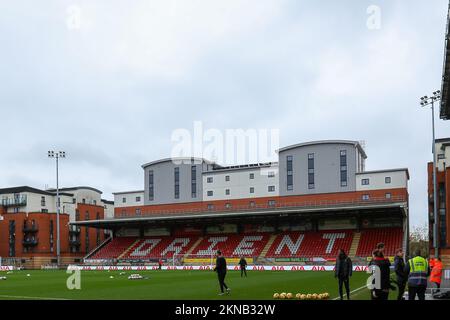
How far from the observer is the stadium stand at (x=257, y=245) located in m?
67.2

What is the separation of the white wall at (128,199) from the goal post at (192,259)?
2007cm

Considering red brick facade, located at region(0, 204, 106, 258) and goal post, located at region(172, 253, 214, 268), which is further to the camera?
red brick facade, located at region(0, 204, 106, 258)

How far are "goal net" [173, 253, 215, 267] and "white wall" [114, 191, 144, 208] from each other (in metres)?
20.1

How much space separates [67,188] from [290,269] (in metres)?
57.0

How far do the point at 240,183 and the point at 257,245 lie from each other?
13.0 m

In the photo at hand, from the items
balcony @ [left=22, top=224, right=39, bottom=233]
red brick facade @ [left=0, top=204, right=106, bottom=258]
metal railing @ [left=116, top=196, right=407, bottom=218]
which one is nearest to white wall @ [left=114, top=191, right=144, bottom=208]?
metal railing @ [left=116, top=196, right=407, bottom=218]

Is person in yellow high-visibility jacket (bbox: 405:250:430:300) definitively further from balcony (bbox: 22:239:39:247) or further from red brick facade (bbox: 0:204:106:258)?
balcony (bbox: 22:239:39:247)

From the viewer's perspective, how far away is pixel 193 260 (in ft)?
226

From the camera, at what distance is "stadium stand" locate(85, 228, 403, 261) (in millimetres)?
67188

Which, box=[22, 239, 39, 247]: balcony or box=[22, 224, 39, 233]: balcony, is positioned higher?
box=[22, 224, 39, 233]: balcony

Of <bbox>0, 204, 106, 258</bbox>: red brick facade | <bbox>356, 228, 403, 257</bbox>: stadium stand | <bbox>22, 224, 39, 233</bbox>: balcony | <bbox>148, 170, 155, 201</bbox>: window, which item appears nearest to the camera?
<bbox>356, 228, 403, 257</bbox>: stadium stand

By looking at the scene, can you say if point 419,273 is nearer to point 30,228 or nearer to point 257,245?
point 257,245
